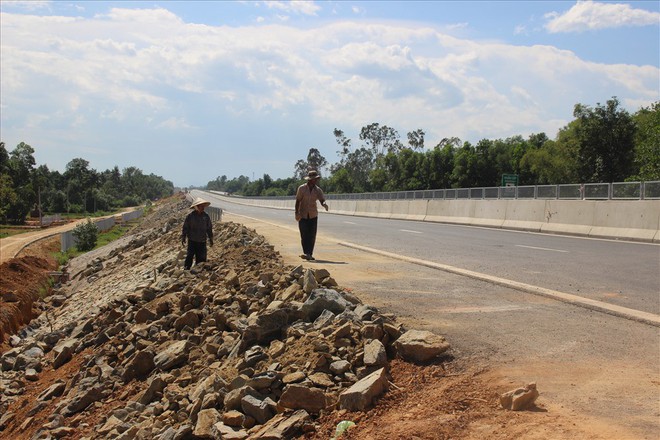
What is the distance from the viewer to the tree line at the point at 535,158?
49688mm

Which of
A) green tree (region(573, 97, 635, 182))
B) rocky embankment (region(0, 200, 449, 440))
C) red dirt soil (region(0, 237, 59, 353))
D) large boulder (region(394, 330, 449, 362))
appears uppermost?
green tree (region(573, 97, 635, 182))

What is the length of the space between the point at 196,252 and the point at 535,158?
2591 inches

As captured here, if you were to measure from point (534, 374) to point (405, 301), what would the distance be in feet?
10.3

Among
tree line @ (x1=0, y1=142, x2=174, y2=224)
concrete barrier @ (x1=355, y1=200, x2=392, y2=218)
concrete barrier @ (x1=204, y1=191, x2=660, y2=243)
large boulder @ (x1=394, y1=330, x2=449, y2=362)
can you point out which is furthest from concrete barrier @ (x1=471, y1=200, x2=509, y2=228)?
tree line @ (x1=0, y1=142, x2=174, y2=224)

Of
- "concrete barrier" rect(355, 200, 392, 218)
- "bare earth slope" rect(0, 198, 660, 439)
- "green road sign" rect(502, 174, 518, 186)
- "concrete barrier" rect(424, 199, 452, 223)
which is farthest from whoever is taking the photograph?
"green road sign" rect(502, 174, 518, 186)

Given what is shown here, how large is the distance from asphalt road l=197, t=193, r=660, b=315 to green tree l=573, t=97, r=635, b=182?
34.4m

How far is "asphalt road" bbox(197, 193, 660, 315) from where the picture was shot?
30.2 ft

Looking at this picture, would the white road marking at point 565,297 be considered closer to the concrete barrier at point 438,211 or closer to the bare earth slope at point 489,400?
the bare earth slope at point 489,400

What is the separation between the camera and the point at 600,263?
40.8 feet

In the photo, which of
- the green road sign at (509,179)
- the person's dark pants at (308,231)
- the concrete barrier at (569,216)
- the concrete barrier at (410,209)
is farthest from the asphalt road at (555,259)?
the green road sign at (509,179)

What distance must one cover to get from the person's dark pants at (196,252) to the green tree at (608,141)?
43253 mm

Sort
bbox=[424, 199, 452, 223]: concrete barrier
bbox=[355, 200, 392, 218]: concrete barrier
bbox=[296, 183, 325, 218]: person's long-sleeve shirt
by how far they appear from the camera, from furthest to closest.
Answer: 1. bbox=[355, 200, 392, 218]: concrete barrier
2. bbox=[424, 199, 452, 223]: concrete barrier
3. bbox=[296, 183, 325, 218]: person's long-sleeve shirt

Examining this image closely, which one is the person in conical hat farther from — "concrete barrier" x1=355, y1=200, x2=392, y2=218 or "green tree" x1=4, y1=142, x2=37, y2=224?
"green tree" x1=4, y1=142, x2=37, y2=224

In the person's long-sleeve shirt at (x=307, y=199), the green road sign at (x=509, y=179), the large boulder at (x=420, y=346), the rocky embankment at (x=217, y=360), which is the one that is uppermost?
the green road sign at (x=509, y=179)
